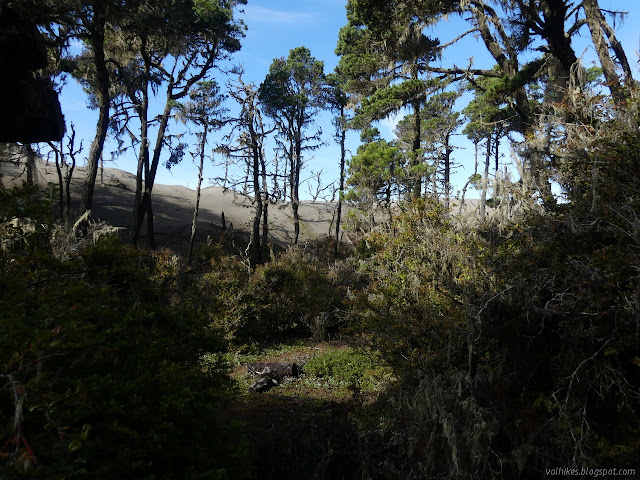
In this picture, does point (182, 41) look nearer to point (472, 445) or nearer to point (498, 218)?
point (498, 218)

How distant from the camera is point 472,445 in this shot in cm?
360

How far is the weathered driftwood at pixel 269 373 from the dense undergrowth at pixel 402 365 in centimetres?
123

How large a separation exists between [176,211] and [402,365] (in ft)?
115

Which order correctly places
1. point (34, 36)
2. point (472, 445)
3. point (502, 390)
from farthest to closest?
point (34, 36)
point (502, 390)
point (472, 445)

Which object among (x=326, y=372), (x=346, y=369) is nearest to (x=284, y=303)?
(x=326, y=372)

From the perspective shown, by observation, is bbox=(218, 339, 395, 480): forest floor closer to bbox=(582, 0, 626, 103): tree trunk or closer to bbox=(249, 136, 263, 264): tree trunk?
bbox=(582, 0, 626, 103): tree trunk

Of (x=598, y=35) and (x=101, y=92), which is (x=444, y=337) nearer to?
(x=598, y=35)

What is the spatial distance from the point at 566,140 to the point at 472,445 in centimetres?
429

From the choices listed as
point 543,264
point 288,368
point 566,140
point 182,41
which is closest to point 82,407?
point 543,264

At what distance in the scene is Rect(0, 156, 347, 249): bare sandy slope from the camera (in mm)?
31258

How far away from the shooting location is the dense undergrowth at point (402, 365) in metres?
2.10

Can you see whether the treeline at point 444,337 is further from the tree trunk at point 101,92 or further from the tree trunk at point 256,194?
the tree trunk at point 256,194

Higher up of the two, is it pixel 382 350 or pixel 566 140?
pixel 566 140

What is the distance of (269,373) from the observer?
8.96 m
